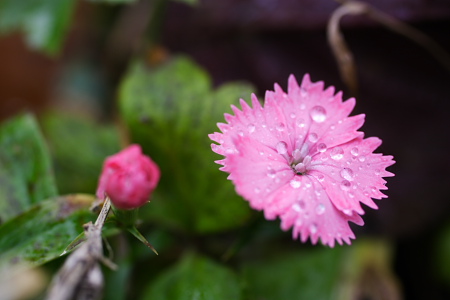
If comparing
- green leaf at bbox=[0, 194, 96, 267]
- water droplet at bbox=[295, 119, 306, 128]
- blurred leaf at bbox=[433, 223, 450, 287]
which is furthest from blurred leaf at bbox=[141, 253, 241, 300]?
blurred leaf at bbox=[433, 223, 450, 287]

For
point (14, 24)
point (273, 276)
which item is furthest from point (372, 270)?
point (14, 24)

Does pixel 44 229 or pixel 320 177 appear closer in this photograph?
pixel 320 177

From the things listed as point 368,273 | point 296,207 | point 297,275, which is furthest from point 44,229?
point 368,273

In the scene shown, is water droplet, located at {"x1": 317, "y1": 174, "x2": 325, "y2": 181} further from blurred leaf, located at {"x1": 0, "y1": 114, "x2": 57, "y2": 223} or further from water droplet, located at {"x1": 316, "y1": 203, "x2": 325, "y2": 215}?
blurred leaf, located at {"x1": 0, "y1": 114, "x2": 57, "y2": 223}

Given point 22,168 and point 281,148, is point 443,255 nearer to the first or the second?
point 281,148

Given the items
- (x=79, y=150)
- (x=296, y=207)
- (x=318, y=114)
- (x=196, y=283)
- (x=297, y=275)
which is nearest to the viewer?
(x=296, y=207)

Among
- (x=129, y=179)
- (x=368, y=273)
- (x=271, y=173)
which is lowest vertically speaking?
(x=368, y=273)

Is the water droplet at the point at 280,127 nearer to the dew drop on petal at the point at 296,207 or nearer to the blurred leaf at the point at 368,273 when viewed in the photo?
the dew drop on petal at the point at 296,207
